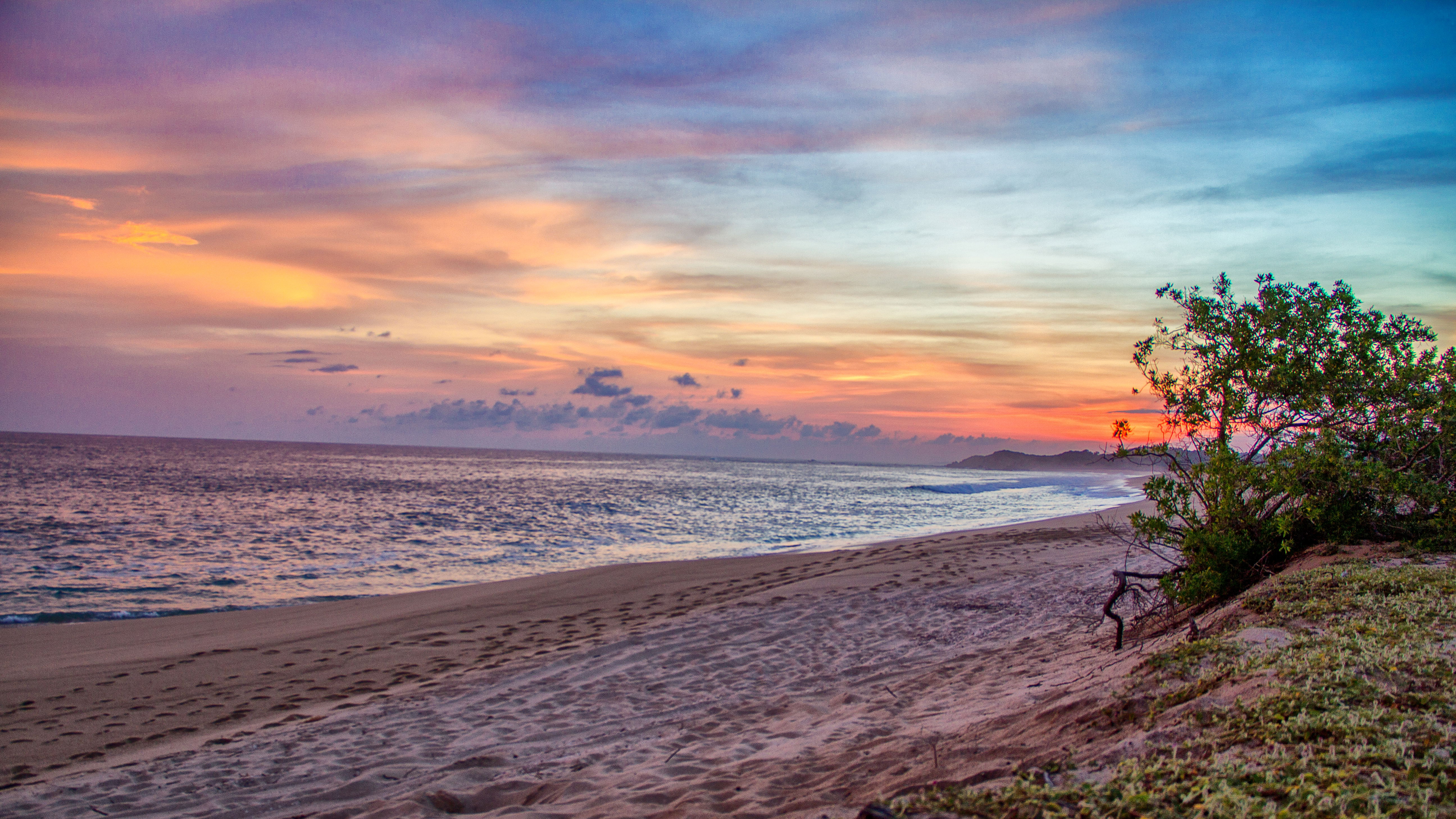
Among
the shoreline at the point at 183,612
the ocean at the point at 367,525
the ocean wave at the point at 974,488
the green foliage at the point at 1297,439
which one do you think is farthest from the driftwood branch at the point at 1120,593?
the ocean wave at the point at 974,488

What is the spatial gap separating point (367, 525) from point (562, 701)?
78.5ft

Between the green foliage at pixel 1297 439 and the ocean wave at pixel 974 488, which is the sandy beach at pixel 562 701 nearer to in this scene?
the green foliage at pixel 1297 439

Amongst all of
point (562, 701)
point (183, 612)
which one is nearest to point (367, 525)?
point (183, 612)

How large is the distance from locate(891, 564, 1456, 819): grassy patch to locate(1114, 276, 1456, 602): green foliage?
232 centimetres

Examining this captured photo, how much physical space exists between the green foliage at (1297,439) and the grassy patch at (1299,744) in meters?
2.32

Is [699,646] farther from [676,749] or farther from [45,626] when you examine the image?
[45,626]

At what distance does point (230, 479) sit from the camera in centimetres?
5244

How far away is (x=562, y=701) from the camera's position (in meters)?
7.29

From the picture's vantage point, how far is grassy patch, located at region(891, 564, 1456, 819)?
2.91 m

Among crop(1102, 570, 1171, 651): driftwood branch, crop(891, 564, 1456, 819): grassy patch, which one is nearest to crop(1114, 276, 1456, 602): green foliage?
crop(1102, 570, 1171, 651): driftwood branch

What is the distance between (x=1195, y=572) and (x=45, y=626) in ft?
55.8

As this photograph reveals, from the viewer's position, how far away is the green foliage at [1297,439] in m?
7.20

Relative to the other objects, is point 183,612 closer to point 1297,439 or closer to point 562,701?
point 562,701

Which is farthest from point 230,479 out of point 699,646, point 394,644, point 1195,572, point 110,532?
point 1195,572
